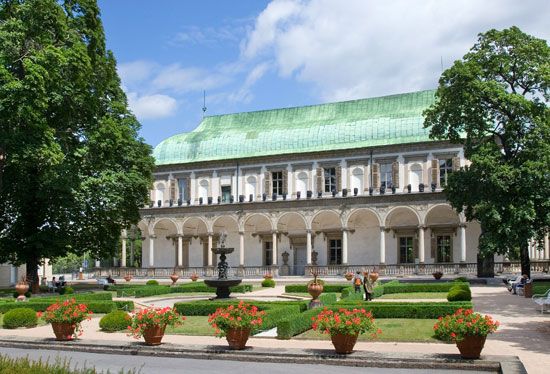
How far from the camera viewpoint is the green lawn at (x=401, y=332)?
1716 centimetres

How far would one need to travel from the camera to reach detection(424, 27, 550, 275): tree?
3384 cm

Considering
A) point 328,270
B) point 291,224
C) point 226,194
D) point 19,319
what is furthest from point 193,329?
point 226,194

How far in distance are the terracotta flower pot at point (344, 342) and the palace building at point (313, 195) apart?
34.2 metres

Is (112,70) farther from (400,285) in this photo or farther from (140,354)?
(140,354)

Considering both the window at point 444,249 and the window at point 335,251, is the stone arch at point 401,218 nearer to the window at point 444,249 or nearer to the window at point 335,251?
the window at point 444,249

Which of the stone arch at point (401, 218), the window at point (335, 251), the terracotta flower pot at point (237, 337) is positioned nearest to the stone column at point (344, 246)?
the window at point (335, 251)

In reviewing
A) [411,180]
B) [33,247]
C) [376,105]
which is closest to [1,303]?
[33,247]

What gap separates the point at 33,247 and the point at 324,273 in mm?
23256

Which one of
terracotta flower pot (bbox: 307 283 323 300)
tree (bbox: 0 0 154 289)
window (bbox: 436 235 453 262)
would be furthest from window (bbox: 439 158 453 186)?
terracotta flower pot (bbox: 307 283 323 300)

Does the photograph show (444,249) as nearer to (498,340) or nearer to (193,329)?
(193,329)

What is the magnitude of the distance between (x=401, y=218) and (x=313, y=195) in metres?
7.50

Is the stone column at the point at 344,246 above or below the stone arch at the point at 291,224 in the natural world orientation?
below

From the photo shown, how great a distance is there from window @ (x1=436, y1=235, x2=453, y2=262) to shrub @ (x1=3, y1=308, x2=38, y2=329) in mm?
35803

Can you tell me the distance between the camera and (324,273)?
167 feet
